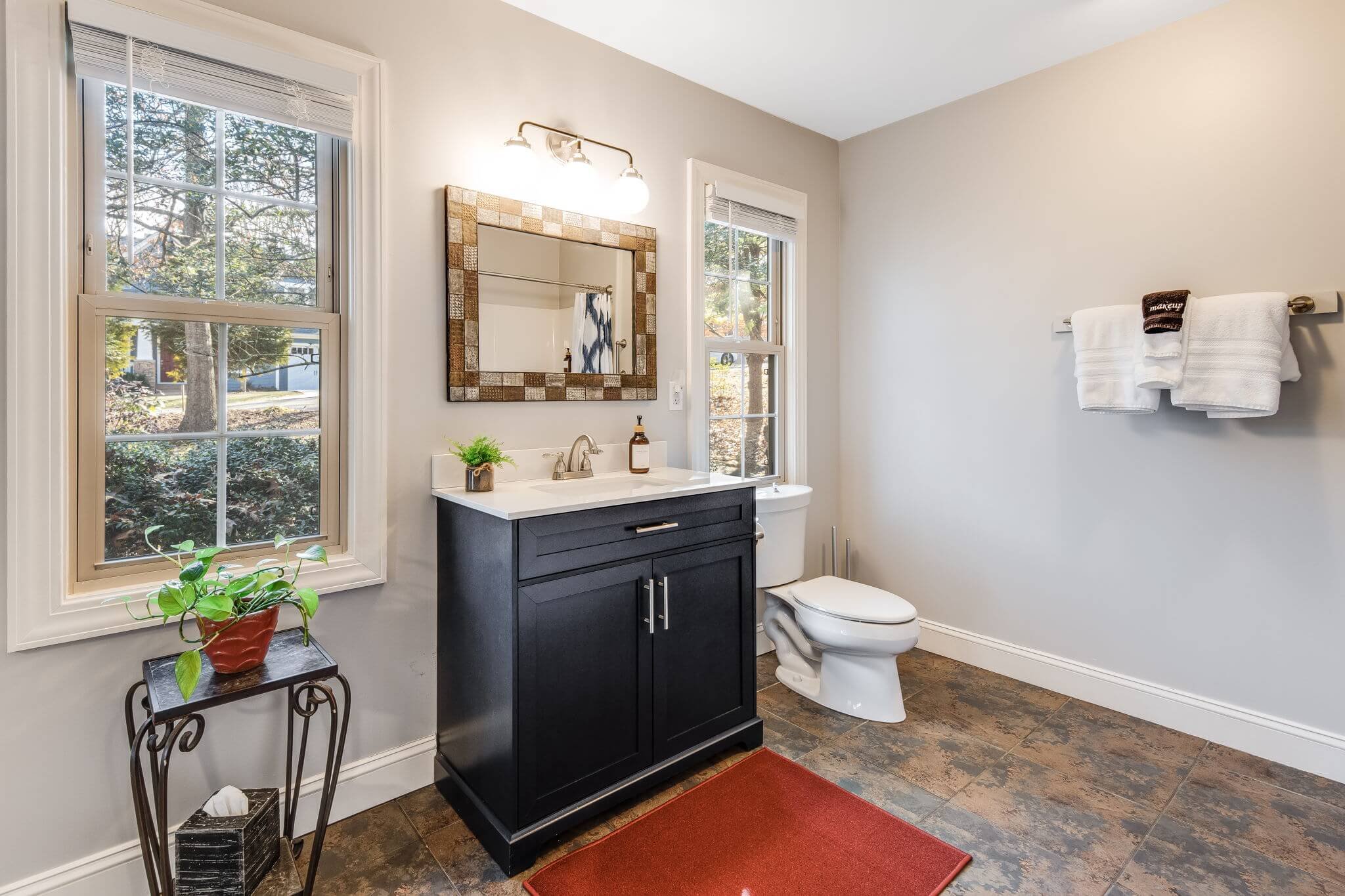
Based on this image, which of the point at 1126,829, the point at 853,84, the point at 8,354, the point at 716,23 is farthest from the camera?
the point at 853,84

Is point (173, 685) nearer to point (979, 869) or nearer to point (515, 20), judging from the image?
point (979, 869)

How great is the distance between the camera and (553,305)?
2258mm

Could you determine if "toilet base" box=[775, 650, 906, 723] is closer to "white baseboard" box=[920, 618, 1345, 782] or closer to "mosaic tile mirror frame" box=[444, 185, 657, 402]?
"white baseboard" box=[920, 618, 1345, 782]

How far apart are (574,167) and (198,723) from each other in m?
1.84

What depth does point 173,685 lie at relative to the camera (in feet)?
4.64

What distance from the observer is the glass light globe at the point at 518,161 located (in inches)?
81.9

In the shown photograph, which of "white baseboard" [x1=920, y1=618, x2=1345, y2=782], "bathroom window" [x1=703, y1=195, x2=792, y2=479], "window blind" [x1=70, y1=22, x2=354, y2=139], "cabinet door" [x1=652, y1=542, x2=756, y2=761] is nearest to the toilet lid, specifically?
"cabinet door" [x1=652, y1=542, x2=756, y2=761]

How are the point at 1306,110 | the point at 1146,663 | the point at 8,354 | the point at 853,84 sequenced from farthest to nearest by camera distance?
1. the point at 853,84
2. the point at 1146,663
3. the point at 1306,110
4. the point at 8,354

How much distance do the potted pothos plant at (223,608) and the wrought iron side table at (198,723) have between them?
0.12ft

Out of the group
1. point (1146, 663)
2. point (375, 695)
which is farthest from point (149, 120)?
point (1146, 663)

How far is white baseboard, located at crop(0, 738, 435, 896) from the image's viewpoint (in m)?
1.49

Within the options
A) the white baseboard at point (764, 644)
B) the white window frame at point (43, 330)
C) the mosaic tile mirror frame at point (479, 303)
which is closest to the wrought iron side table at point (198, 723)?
the white window frame at point (43, 330)

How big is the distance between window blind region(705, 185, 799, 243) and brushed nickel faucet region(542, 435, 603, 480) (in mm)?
1117

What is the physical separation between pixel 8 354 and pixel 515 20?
1.68 m
